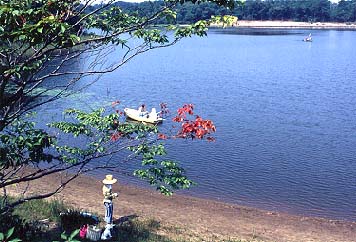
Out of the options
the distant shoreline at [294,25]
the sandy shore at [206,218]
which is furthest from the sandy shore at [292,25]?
the sandy shore at [206,218]

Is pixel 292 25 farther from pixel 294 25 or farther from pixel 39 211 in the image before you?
pixel 39 211

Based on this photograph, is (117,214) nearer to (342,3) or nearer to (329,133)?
(329,133)

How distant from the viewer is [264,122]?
26.6 meters

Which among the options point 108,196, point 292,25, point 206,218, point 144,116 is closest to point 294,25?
point 292,25

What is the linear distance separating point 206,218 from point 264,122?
1294 centimetres

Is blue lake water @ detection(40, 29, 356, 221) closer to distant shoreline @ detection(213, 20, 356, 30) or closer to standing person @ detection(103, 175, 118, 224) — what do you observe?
standing person @ detection(103, 175, 118, 224)

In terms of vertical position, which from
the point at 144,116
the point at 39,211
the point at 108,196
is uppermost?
the point at 108,196

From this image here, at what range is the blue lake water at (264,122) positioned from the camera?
17.4m

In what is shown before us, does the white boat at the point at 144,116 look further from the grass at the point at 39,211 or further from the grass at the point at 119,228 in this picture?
the grass at the point at 39,211

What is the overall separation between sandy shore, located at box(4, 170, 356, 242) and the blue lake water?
3.04ft

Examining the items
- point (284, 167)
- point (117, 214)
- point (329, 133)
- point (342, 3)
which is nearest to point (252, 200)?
point (284, 167)

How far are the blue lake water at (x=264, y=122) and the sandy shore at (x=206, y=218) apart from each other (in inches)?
36.5

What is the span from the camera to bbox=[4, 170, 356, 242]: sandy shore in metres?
13.1

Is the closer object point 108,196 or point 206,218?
point 108,196
